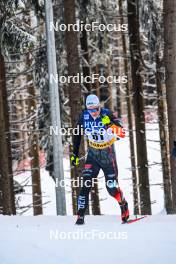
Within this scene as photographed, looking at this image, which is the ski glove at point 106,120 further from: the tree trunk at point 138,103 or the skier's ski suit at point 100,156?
the tree trunk at point 138,103

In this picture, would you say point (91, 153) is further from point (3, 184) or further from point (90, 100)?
point (3, 184)

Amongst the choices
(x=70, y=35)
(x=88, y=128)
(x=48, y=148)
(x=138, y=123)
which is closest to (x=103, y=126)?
(x=88, y=128)

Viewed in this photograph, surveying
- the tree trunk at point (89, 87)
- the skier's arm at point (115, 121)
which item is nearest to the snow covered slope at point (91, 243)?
the skier's arm at point (115, 121)

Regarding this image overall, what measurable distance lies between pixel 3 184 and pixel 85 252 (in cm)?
776

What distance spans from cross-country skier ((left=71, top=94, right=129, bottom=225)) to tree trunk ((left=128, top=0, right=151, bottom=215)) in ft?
24.8

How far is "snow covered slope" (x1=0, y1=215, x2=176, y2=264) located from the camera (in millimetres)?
5910

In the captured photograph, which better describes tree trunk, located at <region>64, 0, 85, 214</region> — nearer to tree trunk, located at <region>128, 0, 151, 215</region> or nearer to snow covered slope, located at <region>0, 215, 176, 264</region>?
tree trunk, located at <region>128, 0, 151, 215</region>

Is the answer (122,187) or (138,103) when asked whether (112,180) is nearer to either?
(138,103)

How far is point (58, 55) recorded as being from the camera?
51.3 feet

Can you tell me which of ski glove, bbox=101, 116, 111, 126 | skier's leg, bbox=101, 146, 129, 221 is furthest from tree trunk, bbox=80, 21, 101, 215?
ski glove, bbox=101, 116, 111, 126

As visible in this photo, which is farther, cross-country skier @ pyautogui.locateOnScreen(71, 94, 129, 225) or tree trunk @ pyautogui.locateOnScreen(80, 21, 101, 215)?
tree trunk @ pyautogui.locateOnScreen(80, 21, 101, 215)

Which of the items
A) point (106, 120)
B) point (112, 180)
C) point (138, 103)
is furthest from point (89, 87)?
point (112, 180)

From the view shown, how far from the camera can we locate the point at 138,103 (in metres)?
15.4

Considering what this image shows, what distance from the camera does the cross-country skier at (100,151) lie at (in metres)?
7.64
